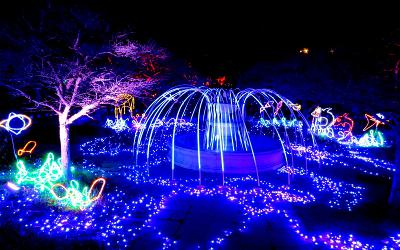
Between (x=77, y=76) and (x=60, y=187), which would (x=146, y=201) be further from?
(x=77, y=76)

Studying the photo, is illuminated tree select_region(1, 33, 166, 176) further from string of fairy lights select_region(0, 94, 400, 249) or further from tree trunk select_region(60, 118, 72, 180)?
string of fairy lights select_region(0, 94, 400, 249)

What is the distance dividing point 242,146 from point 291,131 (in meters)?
11.1

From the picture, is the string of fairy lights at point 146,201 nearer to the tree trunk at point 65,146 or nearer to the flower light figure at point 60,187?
the flower light figure at point 60,187

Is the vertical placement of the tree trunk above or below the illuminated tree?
below

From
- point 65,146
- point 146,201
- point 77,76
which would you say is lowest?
point 146,201

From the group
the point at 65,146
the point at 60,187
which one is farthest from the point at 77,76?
the point at 60,187

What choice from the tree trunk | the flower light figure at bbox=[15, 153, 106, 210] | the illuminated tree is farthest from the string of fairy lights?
the illuminated tree

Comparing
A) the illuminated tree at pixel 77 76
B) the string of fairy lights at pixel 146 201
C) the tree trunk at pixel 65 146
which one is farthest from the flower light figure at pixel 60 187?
the illuminated tree at pixel 77 76

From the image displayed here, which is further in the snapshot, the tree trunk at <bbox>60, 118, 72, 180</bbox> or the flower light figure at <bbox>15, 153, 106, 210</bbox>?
the tree trunk at <bbox>60, 118, 72, 180</bbox>

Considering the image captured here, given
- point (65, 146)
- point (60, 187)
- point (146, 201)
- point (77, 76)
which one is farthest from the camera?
point (65, 146)

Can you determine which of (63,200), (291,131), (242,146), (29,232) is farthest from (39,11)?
(291,131)

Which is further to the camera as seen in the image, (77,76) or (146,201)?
(77,76)

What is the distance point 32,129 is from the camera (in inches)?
567

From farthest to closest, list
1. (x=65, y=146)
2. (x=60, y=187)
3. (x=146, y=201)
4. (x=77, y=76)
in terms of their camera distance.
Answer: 1. (x=65, y=146)
2. (x=60, y=187)
3. (x=77, y=76)
4. (x=146, y=201)
